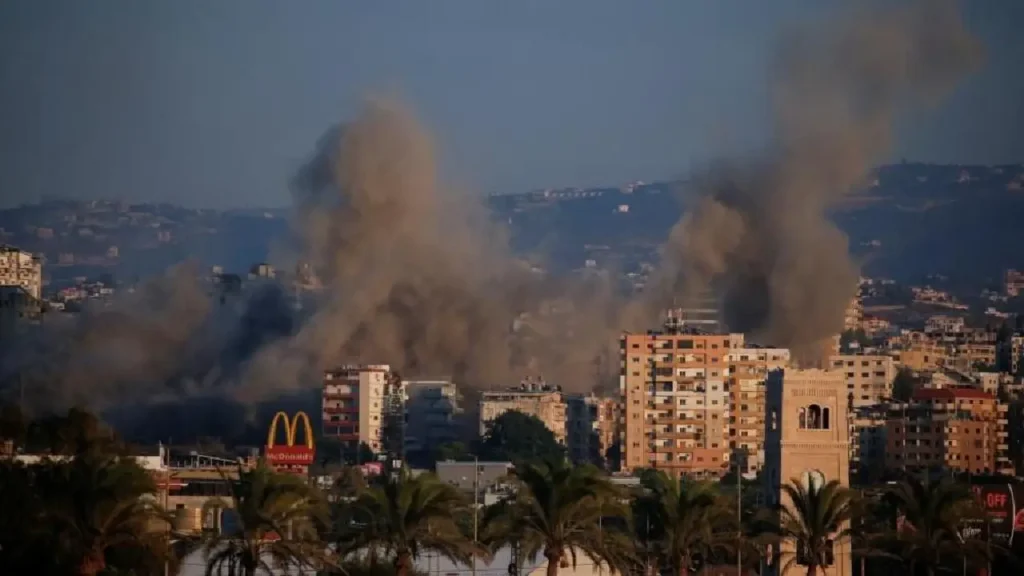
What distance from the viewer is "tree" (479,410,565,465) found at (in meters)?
107

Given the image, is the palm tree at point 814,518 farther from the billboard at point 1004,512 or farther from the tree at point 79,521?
the tree at point 79,521

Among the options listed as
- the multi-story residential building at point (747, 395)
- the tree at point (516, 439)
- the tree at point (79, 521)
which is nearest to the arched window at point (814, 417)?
the tree at point (79, 521)

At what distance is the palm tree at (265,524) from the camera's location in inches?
1489

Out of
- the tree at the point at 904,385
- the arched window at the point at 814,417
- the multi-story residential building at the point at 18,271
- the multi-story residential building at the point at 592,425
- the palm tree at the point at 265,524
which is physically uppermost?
the multi-story residential building at the point at 18,271

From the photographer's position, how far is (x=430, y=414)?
4788 inches

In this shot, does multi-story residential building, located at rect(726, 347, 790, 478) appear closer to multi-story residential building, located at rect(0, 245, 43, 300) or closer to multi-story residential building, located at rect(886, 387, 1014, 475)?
multi-story residential building, located at rect(886, 387, 1014, 475)

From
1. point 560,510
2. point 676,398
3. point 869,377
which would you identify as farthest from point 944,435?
point 560,510

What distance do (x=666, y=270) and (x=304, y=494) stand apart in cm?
10385

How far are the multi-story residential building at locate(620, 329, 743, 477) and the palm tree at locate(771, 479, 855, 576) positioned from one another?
6815 centimetres

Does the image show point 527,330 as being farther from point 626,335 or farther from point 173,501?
point 173,501

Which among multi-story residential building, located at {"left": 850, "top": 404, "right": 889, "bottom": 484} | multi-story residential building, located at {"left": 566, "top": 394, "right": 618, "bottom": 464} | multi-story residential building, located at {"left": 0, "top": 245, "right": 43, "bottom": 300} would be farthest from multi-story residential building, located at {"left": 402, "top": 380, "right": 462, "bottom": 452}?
multi-story residential building, located at {"left": 0, "top": 245, "right": 43, "bottom": 300}

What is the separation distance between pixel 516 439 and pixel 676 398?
32.1ft

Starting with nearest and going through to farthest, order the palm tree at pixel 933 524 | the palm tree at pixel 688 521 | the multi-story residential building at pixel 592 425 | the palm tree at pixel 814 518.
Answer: the palm tree at pixel 814 518
the palm tree at pixel 688 521
the palm tree at pixel 933 524
the multi-story residential building at pixel 592 425

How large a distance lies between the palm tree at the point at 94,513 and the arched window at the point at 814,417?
12692 millimetres
